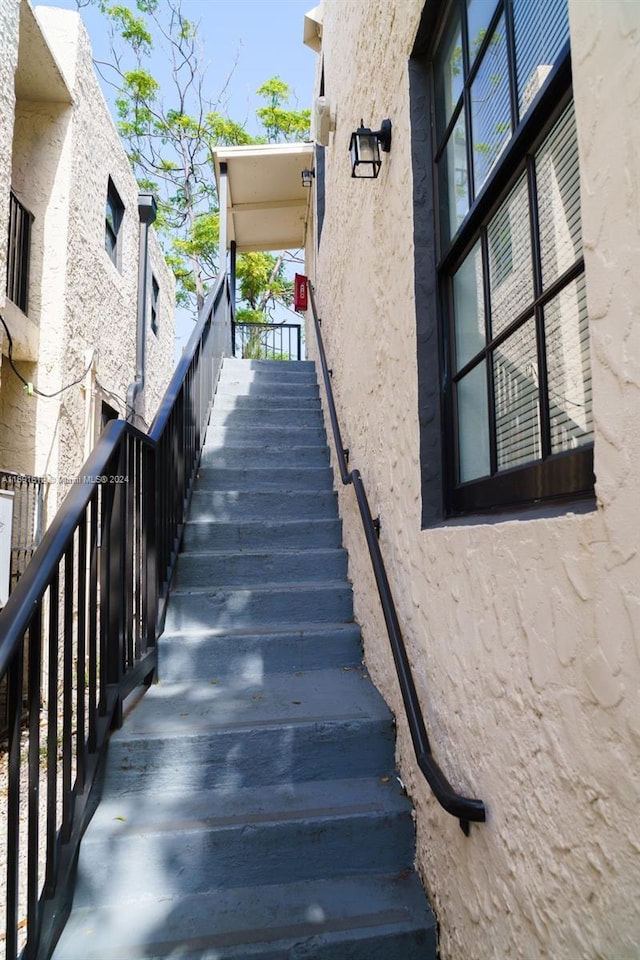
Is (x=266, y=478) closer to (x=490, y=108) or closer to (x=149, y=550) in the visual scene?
(x=149, y=550)

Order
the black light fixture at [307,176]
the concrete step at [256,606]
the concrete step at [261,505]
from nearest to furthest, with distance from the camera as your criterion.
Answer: the concrete step at [256,606]
the concrete step at [261,505]
the black light fixture at [307,176]

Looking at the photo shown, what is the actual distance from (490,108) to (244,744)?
2217mm

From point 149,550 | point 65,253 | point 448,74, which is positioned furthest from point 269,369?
point 448,74

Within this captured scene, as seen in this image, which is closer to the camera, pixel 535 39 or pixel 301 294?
pixel 535 39

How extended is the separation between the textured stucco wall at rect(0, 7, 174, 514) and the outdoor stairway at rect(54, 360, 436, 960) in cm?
255

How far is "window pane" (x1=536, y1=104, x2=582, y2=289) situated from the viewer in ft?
3.61

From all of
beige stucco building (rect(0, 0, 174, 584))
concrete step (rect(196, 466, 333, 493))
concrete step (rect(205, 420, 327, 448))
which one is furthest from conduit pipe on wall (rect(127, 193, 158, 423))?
concrete step (rect(196, 466, 333, 493))

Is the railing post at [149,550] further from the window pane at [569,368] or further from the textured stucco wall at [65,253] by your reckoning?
the textured stucco wall at [65,253]

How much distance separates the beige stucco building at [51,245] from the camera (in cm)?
442

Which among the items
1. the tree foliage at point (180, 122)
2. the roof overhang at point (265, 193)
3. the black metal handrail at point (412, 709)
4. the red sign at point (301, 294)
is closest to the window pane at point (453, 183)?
the black metal handrail at point (412, 709)

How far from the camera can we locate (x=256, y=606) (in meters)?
2.83

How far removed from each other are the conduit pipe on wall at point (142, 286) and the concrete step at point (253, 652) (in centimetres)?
546

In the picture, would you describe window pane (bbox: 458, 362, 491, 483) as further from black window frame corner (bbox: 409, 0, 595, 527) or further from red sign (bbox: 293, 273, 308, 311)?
red sign (bbox: 293, 273, 308, 311)

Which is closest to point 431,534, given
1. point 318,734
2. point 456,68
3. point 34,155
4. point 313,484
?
point 318,734
